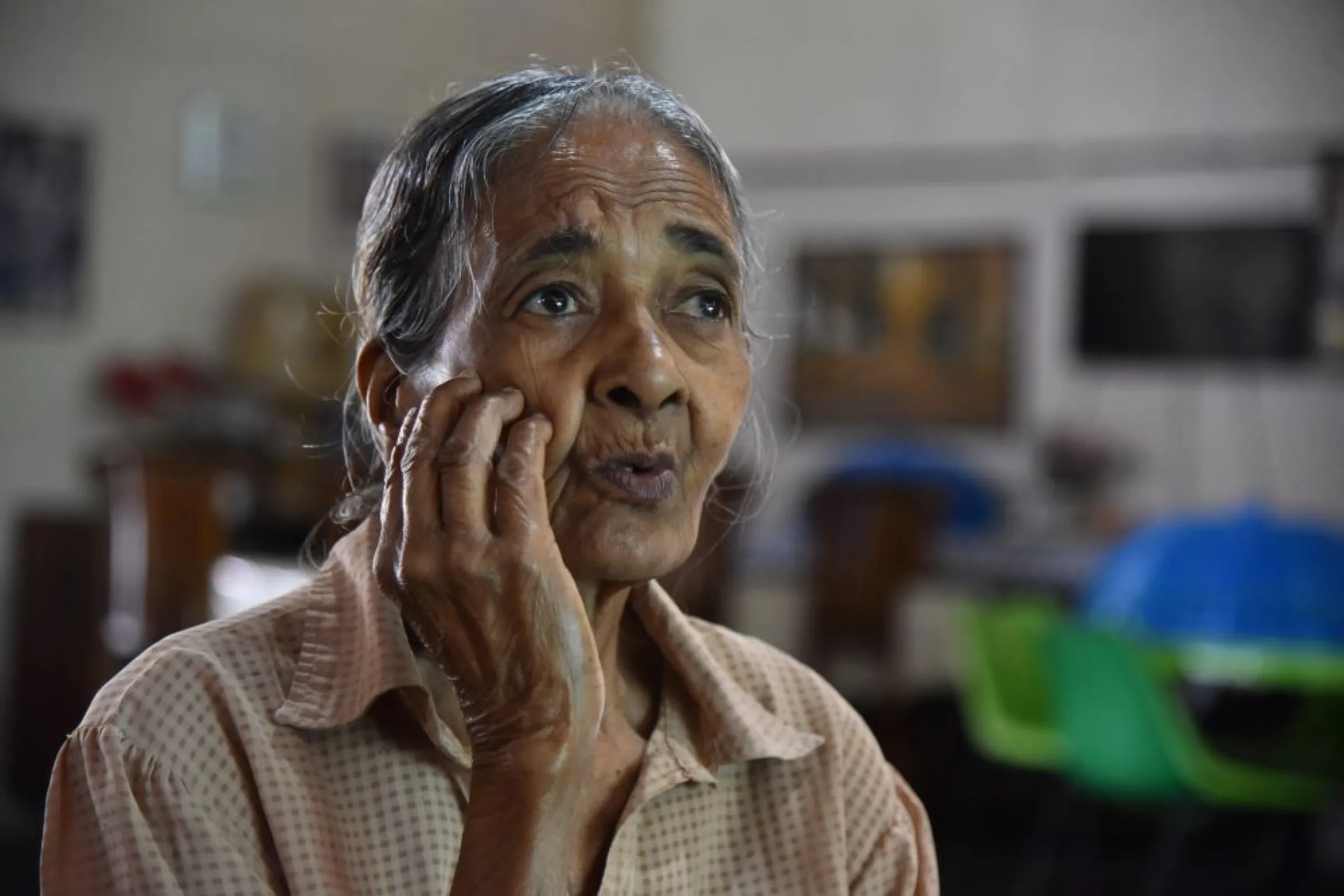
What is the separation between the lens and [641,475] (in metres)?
1.19

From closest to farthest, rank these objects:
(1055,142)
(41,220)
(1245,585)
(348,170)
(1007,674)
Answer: (1245,585) → (1007,674) → (41,220) → (348,170) → (1055,142)

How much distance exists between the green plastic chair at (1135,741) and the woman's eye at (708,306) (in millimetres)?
2916

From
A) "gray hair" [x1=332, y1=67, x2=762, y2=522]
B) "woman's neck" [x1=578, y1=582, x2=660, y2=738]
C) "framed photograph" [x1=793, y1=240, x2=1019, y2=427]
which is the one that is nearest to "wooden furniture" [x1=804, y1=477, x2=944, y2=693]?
"framed photograph" [x1=793, y1=240, x2=1019, y2=427]

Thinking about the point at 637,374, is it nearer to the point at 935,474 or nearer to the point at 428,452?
the point at 428,452

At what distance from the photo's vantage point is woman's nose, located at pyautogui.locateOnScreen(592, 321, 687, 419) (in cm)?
117

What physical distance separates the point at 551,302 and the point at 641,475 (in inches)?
5.5

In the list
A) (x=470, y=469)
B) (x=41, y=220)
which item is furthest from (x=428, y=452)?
(x=41, y=220)

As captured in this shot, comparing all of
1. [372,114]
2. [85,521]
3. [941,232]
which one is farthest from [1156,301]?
[85,521]

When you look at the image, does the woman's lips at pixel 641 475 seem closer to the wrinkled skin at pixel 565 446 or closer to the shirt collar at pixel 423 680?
the wrinkled skin at pixel 565 446

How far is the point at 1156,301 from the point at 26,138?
4.81 metres

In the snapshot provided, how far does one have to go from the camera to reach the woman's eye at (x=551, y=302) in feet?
3.92

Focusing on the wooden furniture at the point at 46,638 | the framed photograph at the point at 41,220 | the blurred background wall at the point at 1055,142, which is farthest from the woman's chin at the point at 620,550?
the blurred background wall at the point at 1055,142

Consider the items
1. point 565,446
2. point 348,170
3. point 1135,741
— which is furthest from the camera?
point 348,170

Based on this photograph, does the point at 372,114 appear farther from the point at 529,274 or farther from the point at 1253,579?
the point at 529,274
